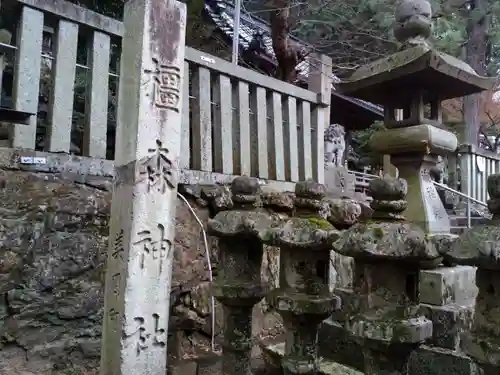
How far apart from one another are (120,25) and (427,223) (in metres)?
2.68

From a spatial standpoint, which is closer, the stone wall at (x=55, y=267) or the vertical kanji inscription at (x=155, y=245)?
the vertical kanji inscription at (x=155, y=245)

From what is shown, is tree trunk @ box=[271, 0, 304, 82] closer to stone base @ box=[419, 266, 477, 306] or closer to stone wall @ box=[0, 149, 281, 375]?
stone wall @ box=[0, 149, 281, 375]

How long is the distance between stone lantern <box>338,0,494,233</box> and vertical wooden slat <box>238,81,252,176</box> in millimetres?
902

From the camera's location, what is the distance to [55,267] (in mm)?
2787

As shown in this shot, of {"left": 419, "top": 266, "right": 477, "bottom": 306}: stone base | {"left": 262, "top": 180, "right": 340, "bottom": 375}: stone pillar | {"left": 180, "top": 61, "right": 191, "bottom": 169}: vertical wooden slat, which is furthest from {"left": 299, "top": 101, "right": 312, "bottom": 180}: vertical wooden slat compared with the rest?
{"left": 262, "top": 180, "right": 340, "bottom": 375}: stone pillar

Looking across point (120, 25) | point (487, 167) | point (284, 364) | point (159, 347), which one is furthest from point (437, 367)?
point (487, 167)

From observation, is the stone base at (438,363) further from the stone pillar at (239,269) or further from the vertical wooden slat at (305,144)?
the vertical wooden slat at (305,144)

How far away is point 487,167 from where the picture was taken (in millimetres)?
8609

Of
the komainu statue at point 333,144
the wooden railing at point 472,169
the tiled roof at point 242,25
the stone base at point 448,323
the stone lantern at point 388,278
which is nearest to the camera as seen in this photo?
the stone lantern at point 388,278

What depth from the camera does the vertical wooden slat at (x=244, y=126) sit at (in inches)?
155

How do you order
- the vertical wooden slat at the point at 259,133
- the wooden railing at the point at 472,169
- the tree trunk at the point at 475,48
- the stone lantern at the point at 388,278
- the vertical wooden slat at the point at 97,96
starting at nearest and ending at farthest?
1. the stone lantern at the point at 388,278
2. the vertical wooden slat at the point at 97,96
3. the vertical wooden slat at the point at 259,133
4. the wooden railing at the point at 472,169
5. the tree trunk at the point at 475,48

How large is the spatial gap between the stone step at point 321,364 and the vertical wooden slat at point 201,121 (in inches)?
61.6

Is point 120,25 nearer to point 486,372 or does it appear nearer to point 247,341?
point 247,341

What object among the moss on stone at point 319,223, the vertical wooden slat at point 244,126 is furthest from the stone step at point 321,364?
the vertical wooden slat at point 244,126
